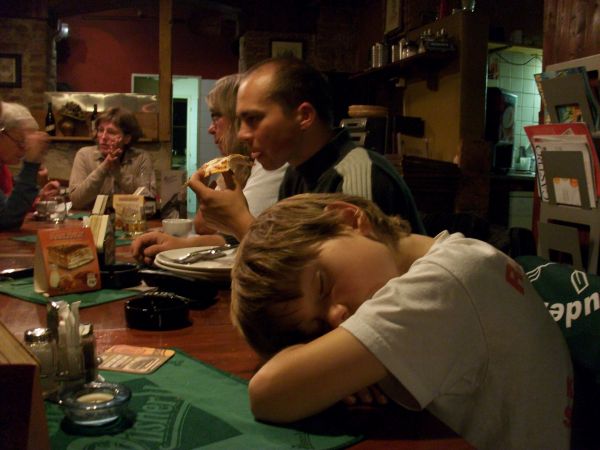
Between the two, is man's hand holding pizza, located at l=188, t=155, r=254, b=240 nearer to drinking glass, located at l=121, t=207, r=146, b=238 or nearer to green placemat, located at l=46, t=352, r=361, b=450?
green placemat, located at l=46, t=352, r=361, b=450

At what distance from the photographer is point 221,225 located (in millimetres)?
1746

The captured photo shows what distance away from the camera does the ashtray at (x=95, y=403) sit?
0.71m

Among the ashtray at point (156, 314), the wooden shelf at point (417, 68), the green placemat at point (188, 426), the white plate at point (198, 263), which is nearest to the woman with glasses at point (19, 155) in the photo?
the white plate at point (198, 263)

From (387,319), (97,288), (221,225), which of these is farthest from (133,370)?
(221,225)

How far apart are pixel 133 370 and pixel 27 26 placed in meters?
6.64

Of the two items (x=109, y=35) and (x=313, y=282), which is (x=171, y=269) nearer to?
(x=313, y=282)

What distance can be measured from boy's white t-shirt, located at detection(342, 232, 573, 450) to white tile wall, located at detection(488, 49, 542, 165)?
568cm

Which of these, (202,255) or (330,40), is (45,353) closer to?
(202,255)

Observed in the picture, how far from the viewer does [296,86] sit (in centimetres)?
194

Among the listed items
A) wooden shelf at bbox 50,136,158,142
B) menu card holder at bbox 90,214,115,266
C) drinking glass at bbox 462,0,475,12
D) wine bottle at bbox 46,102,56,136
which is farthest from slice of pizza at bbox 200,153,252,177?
wine bottle at bbox 46,102,56,136

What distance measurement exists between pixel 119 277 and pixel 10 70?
5938 mm

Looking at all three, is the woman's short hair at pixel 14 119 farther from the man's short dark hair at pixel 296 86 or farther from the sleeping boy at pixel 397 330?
the sleeping boy at pixel 397 330

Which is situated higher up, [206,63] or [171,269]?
[206,63]

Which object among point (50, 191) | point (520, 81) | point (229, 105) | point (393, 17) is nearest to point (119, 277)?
point (229, 105)
